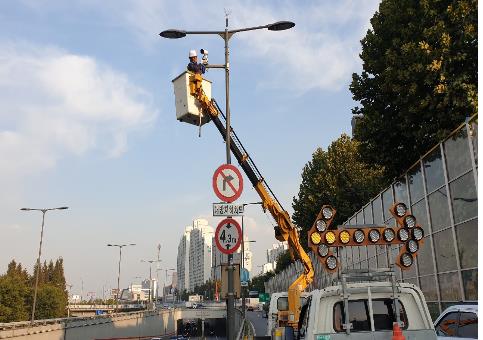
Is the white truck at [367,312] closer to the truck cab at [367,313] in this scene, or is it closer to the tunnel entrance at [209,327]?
the truck cab at [367,313]

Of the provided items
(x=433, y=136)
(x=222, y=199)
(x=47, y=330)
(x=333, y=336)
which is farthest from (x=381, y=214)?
(x=47, y=330)

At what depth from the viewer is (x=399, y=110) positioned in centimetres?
2506

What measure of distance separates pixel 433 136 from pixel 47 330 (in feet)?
114

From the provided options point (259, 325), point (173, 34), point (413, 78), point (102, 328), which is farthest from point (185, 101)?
point (102, 328)

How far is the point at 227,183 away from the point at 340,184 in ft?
124

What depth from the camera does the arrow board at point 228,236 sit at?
9.71 meters

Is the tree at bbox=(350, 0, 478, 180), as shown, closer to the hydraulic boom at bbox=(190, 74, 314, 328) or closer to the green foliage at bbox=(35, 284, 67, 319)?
the hydraulic boom at bbox=(190, 74, 314, 328)

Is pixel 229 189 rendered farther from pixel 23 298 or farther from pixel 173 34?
pixel 23 298

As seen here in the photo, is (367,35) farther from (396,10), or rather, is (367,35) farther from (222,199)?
(222,199)

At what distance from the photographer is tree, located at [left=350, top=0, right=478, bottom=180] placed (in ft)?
67.9

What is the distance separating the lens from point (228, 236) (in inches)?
387

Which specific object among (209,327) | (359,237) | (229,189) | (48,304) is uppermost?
(229,189)

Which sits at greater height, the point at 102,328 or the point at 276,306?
the point at 276,306

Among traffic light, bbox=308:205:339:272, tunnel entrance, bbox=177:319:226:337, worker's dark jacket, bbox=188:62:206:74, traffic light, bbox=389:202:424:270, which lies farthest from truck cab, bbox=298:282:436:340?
tunnel entrance, bbox=177:319:226:337
